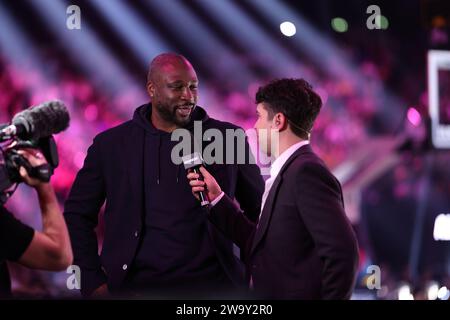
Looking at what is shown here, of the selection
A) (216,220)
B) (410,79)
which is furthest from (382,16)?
(216,220)

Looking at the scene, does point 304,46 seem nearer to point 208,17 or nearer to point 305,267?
point 208,17

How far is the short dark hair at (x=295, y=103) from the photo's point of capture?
2.25 metres

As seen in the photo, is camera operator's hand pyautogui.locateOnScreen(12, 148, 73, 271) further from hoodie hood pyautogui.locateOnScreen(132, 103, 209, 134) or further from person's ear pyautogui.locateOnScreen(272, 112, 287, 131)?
hoodie hood pyautogui.locateOnScreen(132, 103, 209, 134)

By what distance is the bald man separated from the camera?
262 centimetres

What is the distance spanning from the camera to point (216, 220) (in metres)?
2.54

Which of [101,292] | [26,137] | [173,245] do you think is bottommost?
[101,292]

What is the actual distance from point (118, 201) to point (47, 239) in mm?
874

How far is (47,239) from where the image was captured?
6.02 feet

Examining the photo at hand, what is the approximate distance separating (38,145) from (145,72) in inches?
95.2

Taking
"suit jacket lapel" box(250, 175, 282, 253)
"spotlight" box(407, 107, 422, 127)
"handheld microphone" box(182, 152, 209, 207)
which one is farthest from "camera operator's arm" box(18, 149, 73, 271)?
"spotlight" box(407, 107, 422, 127)

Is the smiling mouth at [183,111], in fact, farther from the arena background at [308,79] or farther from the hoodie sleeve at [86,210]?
the arena background at [308,79]

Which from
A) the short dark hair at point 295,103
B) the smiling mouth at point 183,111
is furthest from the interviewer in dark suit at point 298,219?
the smiling mouth at point 183,111

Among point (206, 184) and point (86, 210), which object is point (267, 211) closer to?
point (206, 184)

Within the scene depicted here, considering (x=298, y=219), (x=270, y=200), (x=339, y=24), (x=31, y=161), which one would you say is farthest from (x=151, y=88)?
(x=339, y=24)
